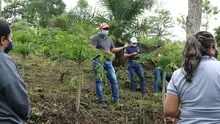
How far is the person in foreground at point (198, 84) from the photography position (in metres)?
2.86

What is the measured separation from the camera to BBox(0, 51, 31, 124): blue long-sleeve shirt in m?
2.92

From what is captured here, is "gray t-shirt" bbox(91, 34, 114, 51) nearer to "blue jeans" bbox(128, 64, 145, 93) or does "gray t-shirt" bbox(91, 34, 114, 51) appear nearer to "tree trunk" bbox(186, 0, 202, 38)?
"tree trunk" bbox(186, 0, 202, 38)

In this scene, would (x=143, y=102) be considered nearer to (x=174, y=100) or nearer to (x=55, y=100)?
(x=55, y=100)

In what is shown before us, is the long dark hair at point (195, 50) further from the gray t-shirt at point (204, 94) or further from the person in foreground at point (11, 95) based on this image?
the person in foreground at point (11, 95)

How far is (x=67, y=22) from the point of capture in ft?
52.9

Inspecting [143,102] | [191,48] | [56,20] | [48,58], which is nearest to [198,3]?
[143,102]

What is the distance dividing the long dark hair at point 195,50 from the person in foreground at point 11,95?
4.53ft

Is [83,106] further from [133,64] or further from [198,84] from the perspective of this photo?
[198,84]

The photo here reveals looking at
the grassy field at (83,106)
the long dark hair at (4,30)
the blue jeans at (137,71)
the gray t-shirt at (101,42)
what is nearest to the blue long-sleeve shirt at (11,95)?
the long dark hair at (4,30)

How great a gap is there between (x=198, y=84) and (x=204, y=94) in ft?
0.30

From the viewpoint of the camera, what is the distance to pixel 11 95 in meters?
2.93

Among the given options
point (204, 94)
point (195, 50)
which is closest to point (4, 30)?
point (195, 50)

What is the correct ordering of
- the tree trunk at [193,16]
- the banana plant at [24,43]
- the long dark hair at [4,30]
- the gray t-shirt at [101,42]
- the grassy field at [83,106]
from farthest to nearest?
the banana plant at [24,43], the tree trunk at [193,16], the gray t-shirt at [101,42], the grassy field at [83,106], the long dark hair at [4,30]

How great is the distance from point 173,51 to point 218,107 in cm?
616
